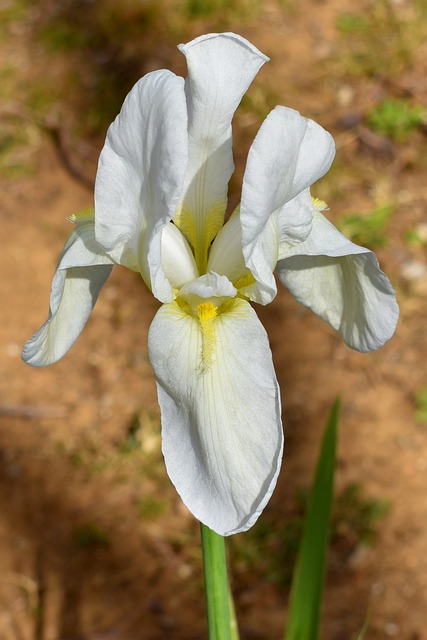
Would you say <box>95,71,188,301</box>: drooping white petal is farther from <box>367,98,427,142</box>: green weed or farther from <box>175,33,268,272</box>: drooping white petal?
<box>367,98,427,142</box>: green weed

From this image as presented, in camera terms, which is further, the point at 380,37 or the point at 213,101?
the point at 380,37

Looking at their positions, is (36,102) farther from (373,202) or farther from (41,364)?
(41,364)

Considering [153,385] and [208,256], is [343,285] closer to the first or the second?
[208,256]

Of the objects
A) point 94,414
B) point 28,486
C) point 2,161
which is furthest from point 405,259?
point 2,161

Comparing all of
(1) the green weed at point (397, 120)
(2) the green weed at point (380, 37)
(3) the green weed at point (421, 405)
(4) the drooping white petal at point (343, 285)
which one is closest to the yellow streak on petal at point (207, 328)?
(4) the drooping white petal at point (343, 285)

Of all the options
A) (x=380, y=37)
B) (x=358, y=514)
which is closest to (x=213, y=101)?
(x=358, y=514)

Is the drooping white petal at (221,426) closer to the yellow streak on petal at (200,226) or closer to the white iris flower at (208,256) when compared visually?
the white iris flower at (208,256)

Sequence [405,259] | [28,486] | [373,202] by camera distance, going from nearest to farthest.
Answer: [28,486] < [405,259] < [373,202]
